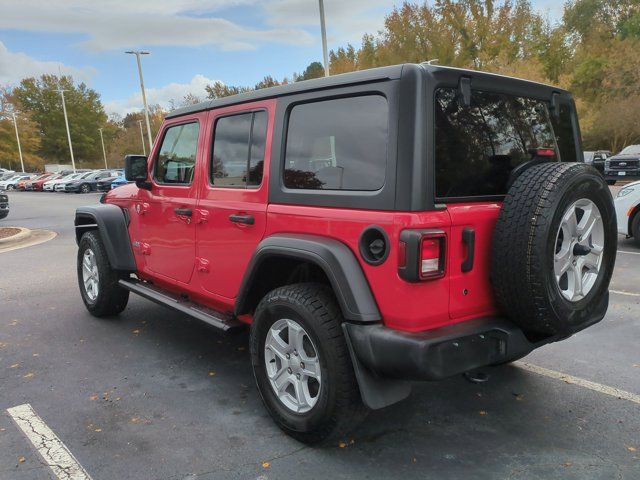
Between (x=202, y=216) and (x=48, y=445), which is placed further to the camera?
(x=202, y=216)

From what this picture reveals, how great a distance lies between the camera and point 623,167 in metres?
21.6

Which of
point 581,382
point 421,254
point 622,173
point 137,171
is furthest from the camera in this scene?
point 622,173

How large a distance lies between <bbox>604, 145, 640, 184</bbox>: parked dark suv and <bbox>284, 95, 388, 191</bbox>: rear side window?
72.0ft

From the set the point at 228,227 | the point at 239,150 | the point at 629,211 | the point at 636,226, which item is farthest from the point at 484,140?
the point at 636,226

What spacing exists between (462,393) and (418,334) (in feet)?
4.26

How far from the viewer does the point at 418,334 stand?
8.23 ft

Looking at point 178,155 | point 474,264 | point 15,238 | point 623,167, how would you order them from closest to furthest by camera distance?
point 474,264 < point 178,155 < point 15,238 < point 623,167

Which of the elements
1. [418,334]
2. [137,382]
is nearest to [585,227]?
[418,334]

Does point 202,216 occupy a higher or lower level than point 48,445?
higher

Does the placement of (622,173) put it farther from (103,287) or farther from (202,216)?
(202,216)

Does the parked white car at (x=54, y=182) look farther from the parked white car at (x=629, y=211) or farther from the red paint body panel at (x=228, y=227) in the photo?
the red paint body panel at (x=228, y=227)

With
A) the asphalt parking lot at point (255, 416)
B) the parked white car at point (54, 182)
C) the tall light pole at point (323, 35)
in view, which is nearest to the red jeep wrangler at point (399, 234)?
the asphalt parking lot at point (255, 416)

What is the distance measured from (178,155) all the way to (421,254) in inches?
100

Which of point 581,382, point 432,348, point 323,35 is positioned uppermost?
point 323,35
